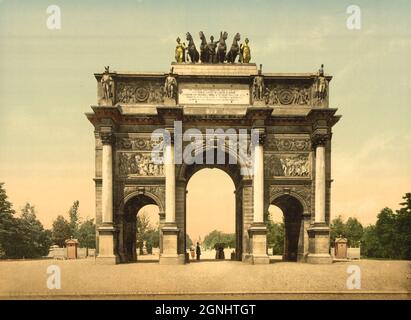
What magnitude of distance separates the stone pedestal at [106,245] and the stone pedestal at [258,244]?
22.2ft

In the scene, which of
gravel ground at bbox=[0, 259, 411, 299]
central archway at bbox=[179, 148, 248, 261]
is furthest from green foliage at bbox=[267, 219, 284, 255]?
gravel ground at bbox=[0, 259, 411, 299]

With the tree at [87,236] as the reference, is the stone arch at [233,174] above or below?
above

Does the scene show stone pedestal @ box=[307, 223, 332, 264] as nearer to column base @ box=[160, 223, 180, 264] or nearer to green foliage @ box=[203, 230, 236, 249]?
column base @ box=[160, 223, 180, 264]

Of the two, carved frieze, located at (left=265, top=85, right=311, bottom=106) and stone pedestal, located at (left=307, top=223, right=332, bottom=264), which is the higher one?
carved frieze, located at (left=265, top=85, right=311, bottom=106)

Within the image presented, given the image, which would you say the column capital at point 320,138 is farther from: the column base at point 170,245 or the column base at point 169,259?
the column base at point 169,259

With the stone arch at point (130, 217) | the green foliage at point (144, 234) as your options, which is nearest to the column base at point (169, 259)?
the stone arch at point (130, 217)

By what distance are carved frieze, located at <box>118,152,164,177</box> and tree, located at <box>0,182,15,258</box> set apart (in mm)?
13832

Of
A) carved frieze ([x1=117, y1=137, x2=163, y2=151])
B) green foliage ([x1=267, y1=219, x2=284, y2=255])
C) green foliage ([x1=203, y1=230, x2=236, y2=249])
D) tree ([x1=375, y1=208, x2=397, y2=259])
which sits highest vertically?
carved frieze ([x1=117, y1=137, x2=163, y2=151])

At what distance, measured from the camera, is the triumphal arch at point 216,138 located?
78.2ft

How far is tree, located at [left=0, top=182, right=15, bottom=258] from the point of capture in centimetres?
3366

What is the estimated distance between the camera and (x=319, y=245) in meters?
23.3

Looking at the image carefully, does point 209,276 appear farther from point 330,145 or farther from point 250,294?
point 330,145
